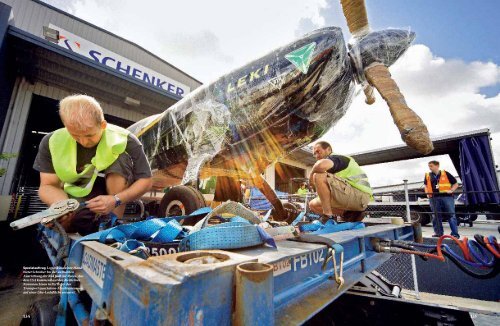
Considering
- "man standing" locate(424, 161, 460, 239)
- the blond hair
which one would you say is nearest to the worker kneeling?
the blond hair

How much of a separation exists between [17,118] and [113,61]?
3871 mm

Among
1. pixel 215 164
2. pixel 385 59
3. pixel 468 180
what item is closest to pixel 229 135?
A: pixel 215 164

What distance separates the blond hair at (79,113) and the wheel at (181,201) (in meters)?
1.14

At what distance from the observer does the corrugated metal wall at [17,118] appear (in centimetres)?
552

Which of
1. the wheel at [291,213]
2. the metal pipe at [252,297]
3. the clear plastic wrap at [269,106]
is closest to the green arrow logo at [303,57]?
the clear plastic wrap at [269,106]

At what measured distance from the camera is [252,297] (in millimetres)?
601

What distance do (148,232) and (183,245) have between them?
391mm

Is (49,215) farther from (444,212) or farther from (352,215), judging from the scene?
(444,212)

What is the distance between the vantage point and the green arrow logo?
273 cm

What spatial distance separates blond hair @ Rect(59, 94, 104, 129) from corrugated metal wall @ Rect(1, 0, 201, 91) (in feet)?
26.9

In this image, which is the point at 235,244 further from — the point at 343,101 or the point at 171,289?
the point at 343,101

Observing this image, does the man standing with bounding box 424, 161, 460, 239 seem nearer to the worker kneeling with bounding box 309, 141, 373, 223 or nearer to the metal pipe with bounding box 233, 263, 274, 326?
the worker kneeling with bounding box 309, 141, 373, 223

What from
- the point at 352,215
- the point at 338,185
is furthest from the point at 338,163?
the point at 352,215

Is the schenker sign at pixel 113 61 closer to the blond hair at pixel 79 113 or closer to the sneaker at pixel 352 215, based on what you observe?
the blond hair at pixel 79 113
